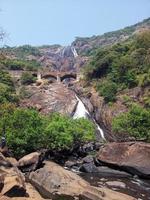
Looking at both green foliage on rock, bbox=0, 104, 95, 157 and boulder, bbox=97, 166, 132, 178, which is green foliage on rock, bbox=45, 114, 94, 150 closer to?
green foliage on rock, bbox=0, 104, 95, 157

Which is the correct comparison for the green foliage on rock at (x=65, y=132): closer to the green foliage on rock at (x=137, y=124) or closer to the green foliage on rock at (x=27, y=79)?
the green foliage on rock at (x=137, y=124)

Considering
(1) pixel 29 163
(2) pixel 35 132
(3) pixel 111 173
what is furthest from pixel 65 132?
(1) pixel 29 163

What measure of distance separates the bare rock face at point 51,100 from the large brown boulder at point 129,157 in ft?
131

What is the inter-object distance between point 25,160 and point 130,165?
650 inches

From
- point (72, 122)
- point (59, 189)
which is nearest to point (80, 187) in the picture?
point (59, 189)

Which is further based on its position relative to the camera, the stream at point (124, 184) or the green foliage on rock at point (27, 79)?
the green foliage on rock at point (27, 79)

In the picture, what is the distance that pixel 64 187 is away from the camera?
49250 millimetres

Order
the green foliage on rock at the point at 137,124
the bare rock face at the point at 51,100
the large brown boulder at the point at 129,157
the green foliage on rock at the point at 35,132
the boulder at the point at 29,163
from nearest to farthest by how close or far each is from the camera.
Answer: the boulder at the point at 29,163, the large brown boulder at the point at 129,157, the green foliage on rock at the point at 35,132, the green foliage on rock at the point at 137,124, the bare rock face at the point at 51,100

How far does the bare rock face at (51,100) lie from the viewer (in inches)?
4170

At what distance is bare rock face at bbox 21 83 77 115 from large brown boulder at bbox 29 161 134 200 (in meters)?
49.6

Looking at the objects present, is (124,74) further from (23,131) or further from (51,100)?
(23,131)

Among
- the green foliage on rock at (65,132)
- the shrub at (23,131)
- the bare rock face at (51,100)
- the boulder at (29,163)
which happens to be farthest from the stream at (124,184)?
the bare rock face at (51,100)

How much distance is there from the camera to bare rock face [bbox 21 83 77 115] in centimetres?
10593

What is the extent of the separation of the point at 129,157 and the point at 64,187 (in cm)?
1689
